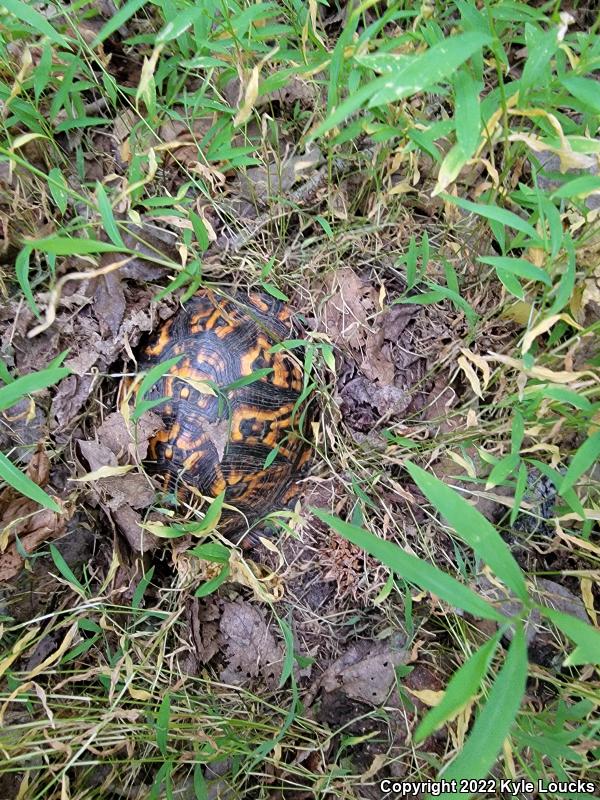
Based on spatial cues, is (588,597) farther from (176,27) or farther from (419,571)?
(176,27)

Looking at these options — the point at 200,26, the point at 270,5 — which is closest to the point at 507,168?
the point at 270,5

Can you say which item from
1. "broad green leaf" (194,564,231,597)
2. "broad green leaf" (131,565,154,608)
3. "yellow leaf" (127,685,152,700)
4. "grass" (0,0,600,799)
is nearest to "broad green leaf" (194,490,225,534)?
"grass" (0,0,600,799)

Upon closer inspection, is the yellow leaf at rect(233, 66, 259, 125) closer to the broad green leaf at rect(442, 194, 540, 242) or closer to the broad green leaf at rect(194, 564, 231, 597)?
the broad green leaf at rect(442, 194, 540, 242)

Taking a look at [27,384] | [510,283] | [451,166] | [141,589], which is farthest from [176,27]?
[141,589]

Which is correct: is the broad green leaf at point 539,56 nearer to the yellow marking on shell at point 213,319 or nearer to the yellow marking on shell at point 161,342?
the yellow marking on shell at point 213,319

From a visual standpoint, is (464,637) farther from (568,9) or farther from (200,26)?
(568,9)
